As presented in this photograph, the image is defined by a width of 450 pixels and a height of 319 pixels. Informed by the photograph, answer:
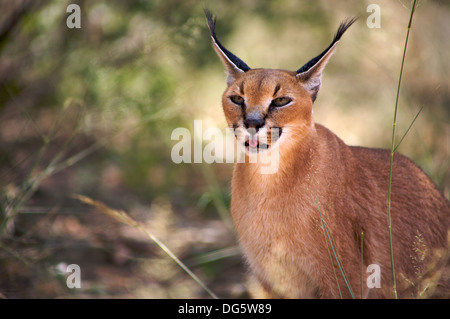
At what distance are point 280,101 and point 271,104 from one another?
51 millimetres

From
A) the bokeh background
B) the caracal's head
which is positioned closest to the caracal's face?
the caracal's head

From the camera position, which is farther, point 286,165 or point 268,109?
point 286,165

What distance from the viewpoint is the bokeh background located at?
441 centimetres

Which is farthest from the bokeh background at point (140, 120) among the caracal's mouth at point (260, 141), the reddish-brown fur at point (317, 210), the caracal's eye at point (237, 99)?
the caracal's mouth at point (260, 141)

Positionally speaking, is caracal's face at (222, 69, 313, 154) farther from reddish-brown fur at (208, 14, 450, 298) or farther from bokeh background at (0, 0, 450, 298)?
bokeh background at (0, 0, 450, 298)

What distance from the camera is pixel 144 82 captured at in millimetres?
6863

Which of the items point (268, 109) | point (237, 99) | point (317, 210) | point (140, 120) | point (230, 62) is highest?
point (140, 120)

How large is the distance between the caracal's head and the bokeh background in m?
1.01

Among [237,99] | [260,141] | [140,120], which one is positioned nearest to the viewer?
[260,141]

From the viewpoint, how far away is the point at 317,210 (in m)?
2.96

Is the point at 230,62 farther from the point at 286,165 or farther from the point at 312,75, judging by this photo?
the point at 286,165

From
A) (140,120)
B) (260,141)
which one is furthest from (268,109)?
(140,120)
